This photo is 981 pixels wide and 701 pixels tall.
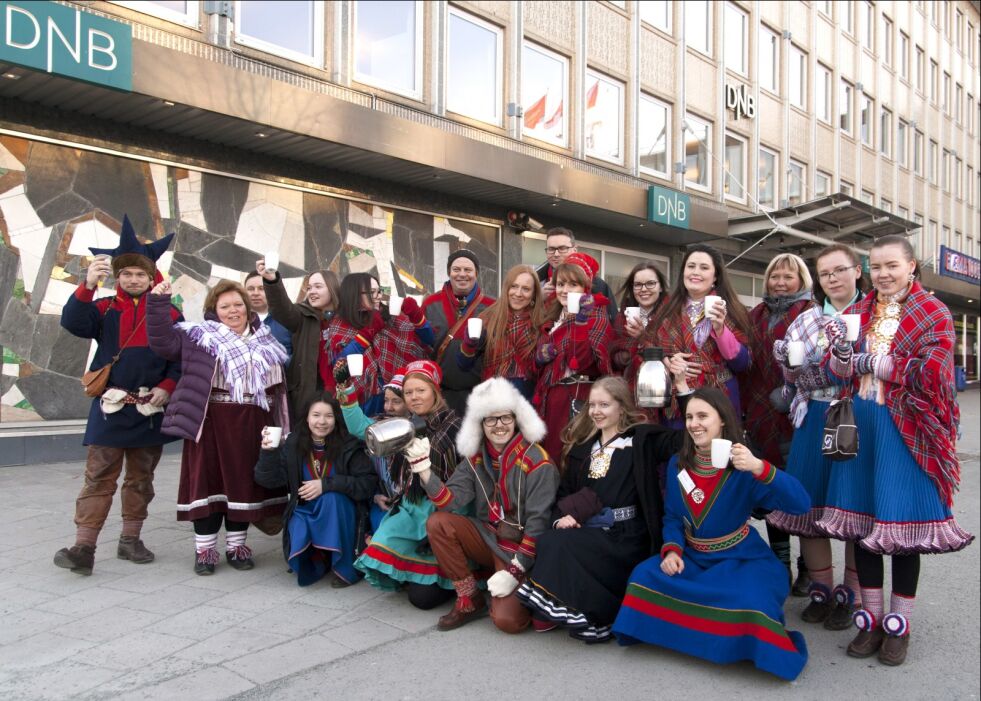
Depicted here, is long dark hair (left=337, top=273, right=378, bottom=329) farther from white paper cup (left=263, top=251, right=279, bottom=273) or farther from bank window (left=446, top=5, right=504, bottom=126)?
bank window (left=446, top=5, right=504, bottom=126)

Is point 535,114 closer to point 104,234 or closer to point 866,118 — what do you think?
point 104,234

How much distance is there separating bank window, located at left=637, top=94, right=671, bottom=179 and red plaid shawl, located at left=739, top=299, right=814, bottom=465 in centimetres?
1262

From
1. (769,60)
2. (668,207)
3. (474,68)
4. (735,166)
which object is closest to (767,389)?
(474,68)

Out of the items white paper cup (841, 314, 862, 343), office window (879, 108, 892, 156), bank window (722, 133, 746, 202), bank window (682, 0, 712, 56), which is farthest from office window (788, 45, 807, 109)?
white paper cup (841, 314, 862, 343)

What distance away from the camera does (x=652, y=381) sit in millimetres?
4055

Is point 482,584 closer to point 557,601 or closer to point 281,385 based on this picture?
point 557,601

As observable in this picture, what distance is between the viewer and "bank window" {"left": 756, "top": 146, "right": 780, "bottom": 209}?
20.6 metres

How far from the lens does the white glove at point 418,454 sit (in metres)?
4.07

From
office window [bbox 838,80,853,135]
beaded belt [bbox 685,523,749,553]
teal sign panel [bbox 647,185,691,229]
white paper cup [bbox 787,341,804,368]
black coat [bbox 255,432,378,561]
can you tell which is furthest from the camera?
office window [bbox 838,80,853,135]

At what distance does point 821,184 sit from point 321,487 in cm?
2209

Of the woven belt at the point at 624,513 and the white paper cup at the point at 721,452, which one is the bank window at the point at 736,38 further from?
the white paper cup at the point at 721,452

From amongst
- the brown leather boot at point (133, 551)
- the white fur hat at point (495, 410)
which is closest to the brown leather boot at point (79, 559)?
the brown leather boot at point (133, 551)

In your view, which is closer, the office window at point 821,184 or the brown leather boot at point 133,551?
the brown leather boot at point 133,551

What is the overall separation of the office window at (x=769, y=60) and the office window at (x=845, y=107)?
4034 mm
